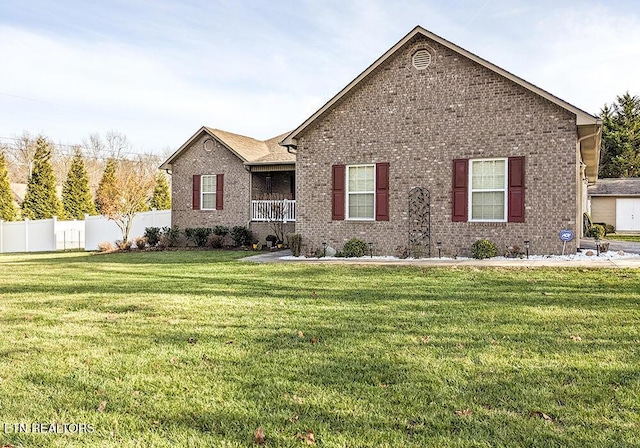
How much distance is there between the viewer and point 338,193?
15328mm

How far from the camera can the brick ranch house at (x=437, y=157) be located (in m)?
13.0

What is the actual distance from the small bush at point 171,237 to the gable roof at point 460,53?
8213 millimetres

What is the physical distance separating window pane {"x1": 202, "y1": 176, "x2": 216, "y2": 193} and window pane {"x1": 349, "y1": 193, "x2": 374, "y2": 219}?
8.36 meters

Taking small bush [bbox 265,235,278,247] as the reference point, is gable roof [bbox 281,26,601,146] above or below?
above

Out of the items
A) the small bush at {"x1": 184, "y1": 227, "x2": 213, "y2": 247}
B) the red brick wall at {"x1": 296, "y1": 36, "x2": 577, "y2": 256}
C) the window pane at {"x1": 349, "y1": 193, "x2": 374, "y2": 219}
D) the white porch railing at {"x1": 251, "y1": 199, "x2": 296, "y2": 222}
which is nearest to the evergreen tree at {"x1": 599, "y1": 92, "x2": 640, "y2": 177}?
the white porch railing at {"x1": 251, "y1": 199, "x2": 296, "y2": 222}

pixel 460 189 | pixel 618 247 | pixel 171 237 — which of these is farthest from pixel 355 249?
pixel 171 237

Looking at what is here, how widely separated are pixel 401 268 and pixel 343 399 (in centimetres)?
837

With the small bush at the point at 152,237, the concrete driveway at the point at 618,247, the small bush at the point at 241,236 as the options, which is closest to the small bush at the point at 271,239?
the small bush at the point at 241,236

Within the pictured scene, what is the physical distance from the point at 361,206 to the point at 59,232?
17.9m

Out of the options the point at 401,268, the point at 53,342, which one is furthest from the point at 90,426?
the point at 401,268

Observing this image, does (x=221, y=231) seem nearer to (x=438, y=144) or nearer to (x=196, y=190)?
(x=196, y=190)

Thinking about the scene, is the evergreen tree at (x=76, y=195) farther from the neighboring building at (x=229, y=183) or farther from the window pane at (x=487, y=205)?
the window pane at (x=487, y=205)

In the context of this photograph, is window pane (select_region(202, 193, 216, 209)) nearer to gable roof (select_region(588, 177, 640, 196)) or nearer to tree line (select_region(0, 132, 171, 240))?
tree line (select_region(0, 132, 171, 240))

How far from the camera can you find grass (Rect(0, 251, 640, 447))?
10.9 feet
